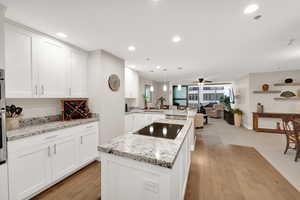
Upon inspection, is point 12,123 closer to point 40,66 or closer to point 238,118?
point 40,66

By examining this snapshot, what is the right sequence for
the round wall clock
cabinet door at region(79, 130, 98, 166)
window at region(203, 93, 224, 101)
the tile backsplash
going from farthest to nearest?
window at region(203, 93, 224, 101) < the round wall clock < cabinet door at region(79, 130, 98, 166) < the tile backsplash

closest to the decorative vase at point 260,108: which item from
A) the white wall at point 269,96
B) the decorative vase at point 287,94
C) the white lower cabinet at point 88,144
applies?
the white wall at point 269,96

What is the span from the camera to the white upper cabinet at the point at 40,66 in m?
1.75

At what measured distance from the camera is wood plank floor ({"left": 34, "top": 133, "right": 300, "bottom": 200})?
1804 mm

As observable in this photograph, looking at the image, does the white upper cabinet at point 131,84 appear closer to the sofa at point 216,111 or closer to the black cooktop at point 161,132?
the black cooktop at point 161,132

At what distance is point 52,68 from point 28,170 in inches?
63.5

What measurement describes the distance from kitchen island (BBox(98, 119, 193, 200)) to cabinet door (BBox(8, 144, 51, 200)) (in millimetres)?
1257

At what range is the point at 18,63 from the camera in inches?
71.0

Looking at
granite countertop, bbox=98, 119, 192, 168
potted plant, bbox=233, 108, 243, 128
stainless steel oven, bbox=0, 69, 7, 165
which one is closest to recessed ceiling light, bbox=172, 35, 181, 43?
granite countertop, bbox=98, 119, 192, 168

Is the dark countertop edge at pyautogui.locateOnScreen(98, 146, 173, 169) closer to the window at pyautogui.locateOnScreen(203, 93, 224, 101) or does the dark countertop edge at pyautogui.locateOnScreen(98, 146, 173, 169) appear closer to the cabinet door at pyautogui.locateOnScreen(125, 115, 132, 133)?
the cabinet door at pyautogui.locateOnScreen(125, 115, 132, 133)

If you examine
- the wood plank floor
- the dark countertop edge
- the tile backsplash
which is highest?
the tile backsplash

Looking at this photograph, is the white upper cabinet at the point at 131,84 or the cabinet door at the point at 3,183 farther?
the white upper cabinet at the point at 131,84

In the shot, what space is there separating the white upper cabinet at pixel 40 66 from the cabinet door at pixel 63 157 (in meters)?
0.86

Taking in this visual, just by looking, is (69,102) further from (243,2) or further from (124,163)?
(243,2)
